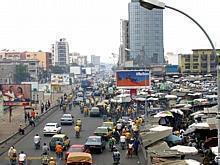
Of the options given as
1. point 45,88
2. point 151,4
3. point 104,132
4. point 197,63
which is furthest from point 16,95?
point 197,63

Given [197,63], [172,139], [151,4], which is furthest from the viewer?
[197,63]

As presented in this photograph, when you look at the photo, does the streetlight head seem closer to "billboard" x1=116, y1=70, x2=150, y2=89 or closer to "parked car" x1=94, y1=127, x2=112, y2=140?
"parked car" x1=94, y1=127, x2=112, y2=140

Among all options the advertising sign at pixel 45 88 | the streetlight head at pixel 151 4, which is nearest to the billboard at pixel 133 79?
the streetlight head at pixel 151 4

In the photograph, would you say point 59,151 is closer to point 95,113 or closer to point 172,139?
point 172,139

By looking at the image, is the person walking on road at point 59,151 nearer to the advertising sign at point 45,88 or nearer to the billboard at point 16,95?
the billboard at point 16,95

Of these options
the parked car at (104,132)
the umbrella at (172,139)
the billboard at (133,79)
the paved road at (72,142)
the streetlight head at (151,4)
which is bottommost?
the paved road at (72,142)

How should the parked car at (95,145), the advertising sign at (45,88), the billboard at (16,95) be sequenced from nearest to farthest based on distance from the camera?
the parked car at (95,145) → the billboard at (16,95) → the advertising sign at (45,88)

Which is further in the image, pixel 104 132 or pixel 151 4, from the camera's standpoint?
pixel 104 132
